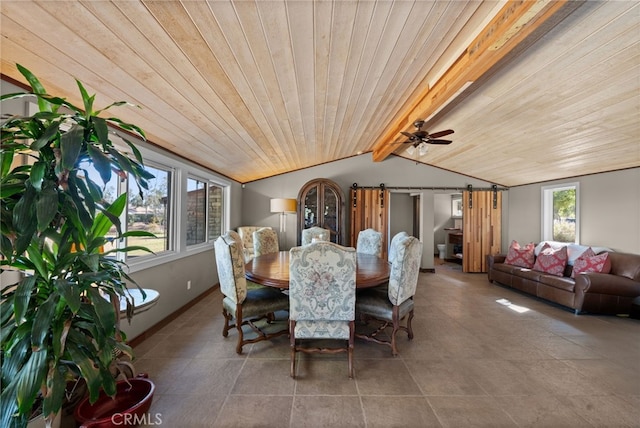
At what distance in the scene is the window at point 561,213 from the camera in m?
4.56

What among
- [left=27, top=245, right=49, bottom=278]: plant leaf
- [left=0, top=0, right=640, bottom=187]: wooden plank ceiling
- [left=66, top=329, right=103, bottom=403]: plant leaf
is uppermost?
[left=0, top=0, right=640, bottom=187]: wooden plank ceiling

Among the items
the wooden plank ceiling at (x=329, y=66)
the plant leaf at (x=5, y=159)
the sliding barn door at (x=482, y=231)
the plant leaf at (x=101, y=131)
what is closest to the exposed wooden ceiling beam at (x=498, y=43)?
the wooden plank ceiling at (x=329, y=66)

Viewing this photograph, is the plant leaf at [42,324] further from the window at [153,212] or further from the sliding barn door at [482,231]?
the sliding barn door at [482,231]

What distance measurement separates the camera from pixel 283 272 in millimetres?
2490

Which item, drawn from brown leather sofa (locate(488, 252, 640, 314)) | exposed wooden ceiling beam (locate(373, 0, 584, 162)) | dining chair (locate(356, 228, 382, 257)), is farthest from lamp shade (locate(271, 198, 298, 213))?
brown leather sofa (locate(488, 252, 640, 314))

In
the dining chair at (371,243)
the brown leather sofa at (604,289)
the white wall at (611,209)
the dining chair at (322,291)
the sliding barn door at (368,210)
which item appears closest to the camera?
the dining chair at (322,291)

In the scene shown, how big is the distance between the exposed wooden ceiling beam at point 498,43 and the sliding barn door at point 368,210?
3103mm

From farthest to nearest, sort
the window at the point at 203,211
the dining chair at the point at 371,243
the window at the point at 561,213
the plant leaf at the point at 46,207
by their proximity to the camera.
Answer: the window at the point at 561,213 → the window at the point at 203,211 → the dining chair at the point at 371,243 → the plant leaf at the point at 46,207

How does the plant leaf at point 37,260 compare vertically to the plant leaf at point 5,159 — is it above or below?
below

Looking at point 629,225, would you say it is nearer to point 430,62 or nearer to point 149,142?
point 430,62

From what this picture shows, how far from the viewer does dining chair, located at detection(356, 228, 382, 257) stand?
12.1 ft

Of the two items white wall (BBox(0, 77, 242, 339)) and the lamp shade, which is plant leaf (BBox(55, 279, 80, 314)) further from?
the lamp shade

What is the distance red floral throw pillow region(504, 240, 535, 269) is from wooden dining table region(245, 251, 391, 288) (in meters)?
3.14

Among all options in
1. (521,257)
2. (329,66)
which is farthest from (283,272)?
(521,257)
